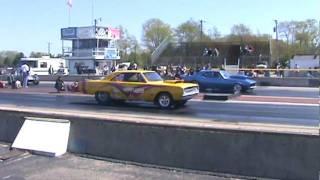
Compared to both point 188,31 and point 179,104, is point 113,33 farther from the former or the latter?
point 179,104

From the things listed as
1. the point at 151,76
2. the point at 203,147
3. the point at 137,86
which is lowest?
the point at 203,147

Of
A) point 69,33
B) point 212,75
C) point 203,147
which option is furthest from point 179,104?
point 69,33

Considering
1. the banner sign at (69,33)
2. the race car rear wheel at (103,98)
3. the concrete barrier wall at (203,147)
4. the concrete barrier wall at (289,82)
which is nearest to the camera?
the concrete barrier wall at (203,147)

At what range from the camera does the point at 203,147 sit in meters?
8.38

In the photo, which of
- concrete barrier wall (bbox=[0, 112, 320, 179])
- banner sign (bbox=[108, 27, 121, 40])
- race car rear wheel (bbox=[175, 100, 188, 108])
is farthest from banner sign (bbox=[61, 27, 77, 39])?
concrete barrier wall (bbox=[0, 112, 320, 179])

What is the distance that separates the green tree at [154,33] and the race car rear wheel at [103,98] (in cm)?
11522

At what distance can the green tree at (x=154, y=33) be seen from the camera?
137125 millimetres

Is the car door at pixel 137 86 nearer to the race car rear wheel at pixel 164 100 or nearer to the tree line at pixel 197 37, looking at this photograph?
the race car rear wheel at pixel 164 100

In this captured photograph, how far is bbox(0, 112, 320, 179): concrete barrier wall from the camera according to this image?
7.59m

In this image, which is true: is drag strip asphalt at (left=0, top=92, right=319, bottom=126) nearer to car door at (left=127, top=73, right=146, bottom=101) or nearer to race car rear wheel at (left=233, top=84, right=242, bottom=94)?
car door at (left=127, top=73, right=146, bottom=101)

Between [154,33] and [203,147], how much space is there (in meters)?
130

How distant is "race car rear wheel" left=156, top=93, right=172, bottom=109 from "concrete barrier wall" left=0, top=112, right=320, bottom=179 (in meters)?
9.60

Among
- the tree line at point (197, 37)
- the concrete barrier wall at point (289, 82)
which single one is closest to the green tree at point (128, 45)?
the tree line at point (197, 37)

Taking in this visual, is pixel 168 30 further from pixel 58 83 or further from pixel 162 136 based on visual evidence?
pixel 162 136
